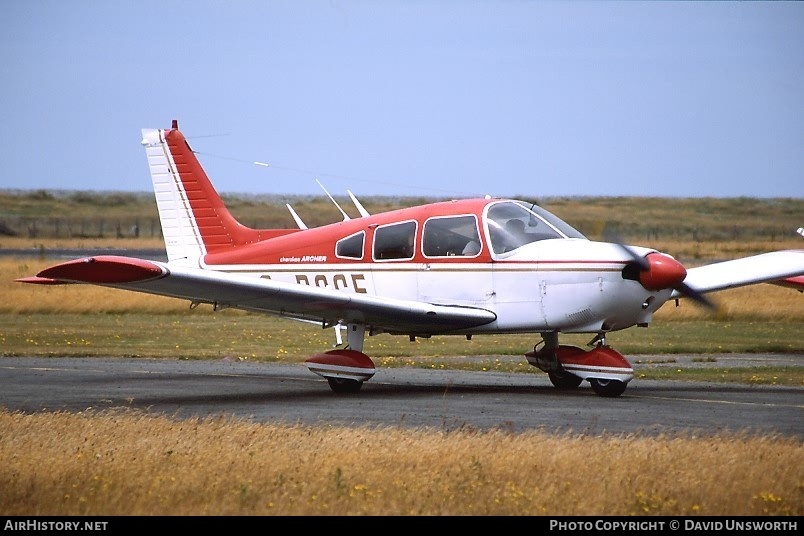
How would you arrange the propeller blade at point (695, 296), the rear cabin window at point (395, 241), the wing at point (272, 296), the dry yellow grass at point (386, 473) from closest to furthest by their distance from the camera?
1. the dry yellow grass at point (386, 473)
2. the wing at point (272, 296)
3. the propeller blade at point (695, 296)
4. the rear cabin window at point (395, 241)

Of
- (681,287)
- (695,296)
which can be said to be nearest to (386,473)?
(681,287)

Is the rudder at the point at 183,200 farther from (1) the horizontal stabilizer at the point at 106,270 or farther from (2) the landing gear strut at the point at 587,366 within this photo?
(2) the landing gear strut at the point at 587,366

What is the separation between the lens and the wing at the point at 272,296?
14.7 meters

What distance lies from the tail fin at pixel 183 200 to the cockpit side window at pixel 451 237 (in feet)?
12.9

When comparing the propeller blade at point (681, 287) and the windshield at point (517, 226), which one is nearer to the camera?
the propeller blade at point (681, 287)

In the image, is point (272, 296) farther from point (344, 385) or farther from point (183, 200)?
point (183, 200)

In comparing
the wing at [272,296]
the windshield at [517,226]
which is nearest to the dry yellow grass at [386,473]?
the wing at [272,296]

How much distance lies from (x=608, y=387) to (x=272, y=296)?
4.58m

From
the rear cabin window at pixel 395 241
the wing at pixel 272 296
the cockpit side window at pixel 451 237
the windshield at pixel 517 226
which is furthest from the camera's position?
the rear cabin window at pixel 395 241

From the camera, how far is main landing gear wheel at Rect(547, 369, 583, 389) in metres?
17.7

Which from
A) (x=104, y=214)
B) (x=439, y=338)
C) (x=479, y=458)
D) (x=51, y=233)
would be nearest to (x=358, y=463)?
(x=479, y=458)

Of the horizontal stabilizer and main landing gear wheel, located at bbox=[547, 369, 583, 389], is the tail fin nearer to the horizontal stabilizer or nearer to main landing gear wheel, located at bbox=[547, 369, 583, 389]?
the horizontal stabilizer

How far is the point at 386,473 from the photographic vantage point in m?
10.2

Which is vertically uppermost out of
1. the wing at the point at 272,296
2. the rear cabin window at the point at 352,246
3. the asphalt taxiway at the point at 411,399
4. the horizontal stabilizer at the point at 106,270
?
the rear cabin window at the point at 352,246
